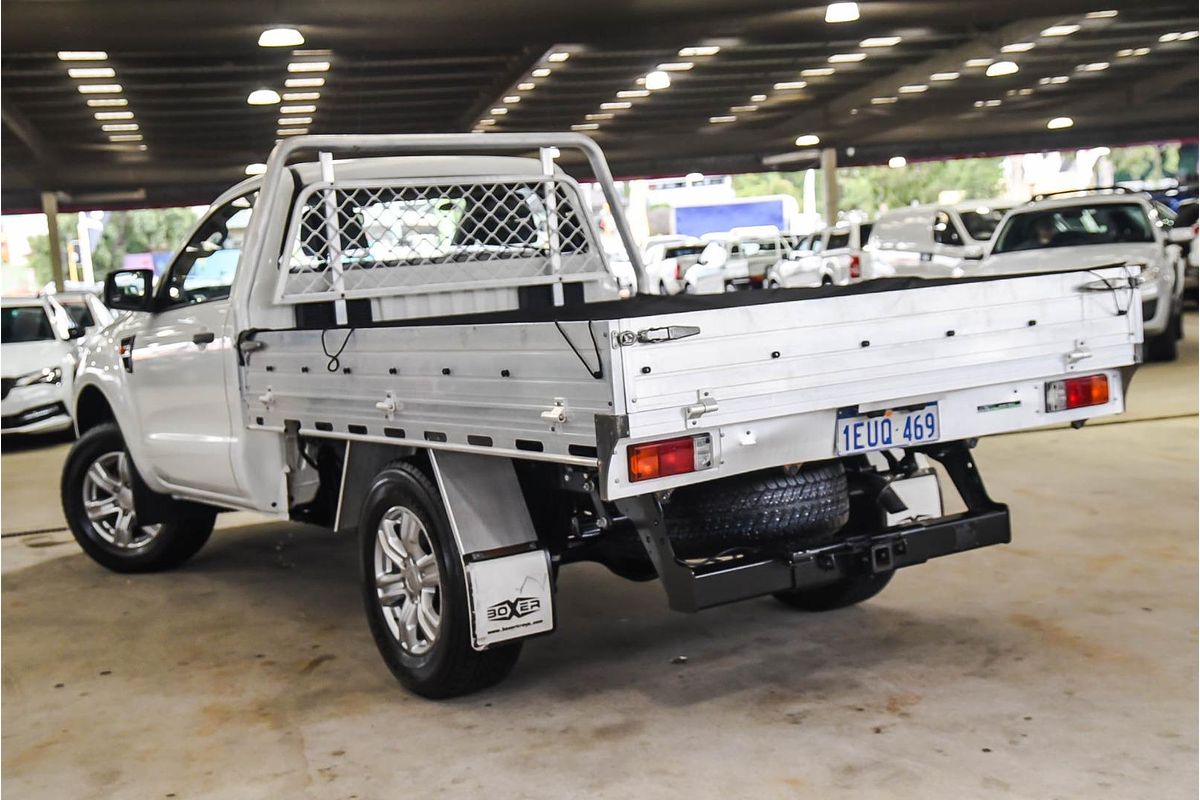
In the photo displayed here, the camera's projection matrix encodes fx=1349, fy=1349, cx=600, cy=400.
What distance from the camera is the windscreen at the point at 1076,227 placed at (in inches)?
565

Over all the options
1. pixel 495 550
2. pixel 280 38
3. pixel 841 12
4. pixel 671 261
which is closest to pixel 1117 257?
pixel 841 12

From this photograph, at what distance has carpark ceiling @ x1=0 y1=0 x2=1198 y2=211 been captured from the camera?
549 inches

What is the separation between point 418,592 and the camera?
479 cm

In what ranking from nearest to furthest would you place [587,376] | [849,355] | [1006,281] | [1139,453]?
1. [587,376]
2. [849,355]
3. [1006,281]
4. [1139,453]

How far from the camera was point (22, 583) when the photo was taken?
23.4 feet

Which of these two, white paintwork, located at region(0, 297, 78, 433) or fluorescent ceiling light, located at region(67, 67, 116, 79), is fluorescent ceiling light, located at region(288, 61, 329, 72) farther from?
white paintwork, located at region(0, 297, 78, 433)

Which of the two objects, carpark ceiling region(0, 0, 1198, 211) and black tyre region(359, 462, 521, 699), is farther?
carpark ceiling region(0, 0, 1198, 211)

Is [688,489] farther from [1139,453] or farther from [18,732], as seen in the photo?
[1139,453]

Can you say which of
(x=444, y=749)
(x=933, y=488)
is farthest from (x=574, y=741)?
(x=933, y=488)

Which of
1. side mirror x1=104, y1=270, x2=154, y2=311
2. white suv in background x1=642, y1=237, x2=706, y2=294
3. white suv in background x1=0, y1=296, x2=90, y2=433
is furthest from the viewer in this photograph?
white suv in background x1=642, y1=237, x2=706, y2=294

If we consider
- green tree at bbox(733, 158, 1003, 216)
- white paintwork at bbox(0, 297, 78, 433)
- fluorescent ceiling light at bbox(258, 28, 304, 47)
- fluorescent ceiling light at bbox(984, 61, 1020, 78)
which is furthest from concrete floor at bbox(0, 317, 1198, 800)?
green tree at bbox(733, 158, 1003, 216)

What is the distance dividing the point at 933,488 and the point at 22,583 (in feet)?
15.7

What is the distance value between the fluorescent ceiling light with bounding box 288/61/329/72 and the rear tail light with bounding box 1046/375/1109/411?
16.7m

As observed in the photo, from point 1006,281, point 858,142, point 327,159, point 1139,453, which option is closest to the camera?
point 1006,281
